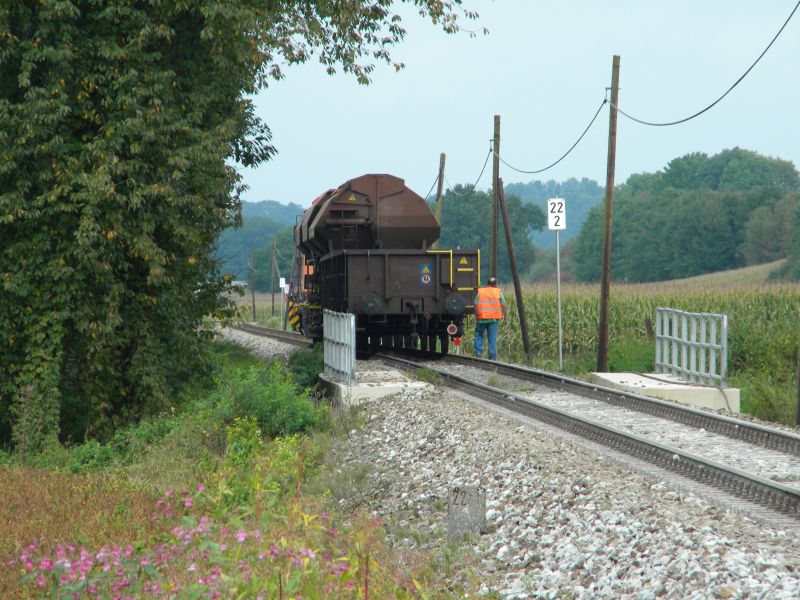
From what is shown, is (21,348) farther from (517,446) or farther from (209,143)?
(517,446)

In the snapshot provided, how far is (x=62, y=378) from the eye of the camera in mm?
16609

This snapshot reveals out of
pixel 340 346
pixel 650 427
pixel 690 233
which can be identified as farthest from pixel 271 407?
pixel 690 233

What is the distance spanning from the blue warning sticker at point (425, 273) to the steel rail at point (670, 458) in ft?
20.4

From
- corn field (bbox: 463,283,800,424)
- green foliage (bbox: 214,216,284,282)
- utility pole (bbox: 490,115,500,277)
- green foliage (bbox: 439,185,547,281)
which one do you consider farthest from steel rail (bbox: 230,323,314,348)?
green foliage (bbox: 214,216,284,282)

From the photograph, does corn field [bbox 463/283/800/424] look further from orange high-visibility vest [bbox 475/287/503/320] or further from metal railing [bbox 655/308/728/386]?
metal railing [bbox 655/308/728/386]

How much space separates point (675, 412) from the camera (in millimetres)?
13422

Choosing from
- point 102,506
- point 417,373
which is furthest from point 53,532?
point 417,373

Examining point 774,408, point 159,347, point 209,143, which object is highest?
point 209,143

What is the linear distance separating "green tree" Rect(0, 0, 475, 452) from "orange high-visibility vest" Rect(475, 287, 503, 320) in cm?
755

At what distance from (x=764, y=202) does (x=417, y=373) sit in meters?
89.8

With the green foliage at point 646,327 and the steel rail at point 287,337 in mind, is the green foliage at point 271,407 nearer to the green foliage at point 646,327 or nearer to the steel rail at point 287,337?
the green foliage at point 646,327

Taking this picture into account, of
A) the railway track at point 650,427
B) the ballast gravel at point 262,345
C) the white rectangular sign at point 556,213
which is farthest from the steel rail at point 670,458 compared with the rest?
the ballast gravel at point 262,345

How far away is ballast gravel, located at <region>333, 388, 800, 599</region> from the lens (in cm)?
627

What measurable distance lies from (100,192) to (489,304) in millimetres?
10265
